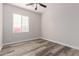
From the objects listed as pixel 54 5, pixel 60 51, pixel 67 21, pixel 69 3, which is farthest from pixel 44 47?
pixel 69 3

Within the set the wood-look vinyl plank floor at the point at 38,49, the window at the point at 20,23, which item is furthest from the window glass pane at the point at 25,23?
the wood-look vinyl plank floor at the point at 38,49

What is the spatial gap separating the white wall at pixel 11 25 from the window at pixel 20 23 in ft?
0.17

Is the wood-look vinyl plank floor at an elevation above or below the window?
below

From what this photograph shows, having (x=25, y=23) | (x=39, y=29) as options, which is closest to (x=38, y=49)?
(x=39, y=29)

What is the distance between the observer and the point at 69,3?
1.31 metres

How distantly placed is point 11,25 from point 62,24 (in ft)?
2.79

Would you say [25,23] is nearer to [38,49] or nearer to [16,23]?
[16,23]

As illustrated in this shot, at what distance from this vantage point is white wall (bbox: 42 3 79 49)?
1295 mm

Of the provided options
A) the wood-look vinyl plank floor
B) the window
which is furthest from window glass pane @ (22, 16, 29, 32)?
the wood-look vinyl plank floor

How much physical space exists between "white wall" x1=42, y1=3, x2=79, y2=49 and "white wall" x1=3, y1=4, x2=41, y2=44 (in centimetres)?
13

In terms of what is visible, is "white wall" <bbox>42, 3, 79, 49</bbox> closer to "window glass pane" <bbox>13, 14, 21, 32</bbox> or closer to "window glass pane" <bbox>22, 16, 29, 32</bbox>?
"window glass pane" <bbox>22, 16, 29, 32</bbox>

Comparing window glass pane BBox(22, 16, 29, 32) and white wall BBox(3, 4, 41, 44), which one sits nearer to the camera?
white wall BBox(3, 4, 41, 44)

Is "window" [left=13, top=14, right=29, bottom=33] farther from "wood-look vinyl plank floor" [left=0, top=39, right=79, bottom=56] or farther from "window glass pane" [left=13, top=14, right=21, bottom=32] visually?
"wood-look vinyl plank floor" [left=0, top=39, right=79, bottom=56]

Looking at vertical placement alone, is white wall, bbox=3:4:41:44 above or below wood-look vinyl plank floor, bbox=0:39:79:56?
above
